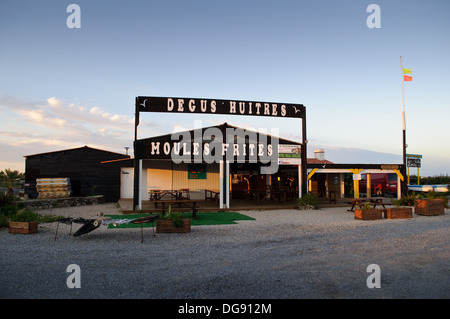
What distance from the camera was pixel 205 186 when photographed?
18.6 meters

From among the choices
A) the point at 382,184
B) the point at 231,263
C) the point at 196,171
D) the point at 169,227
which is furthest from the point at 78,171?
the point at 382,184

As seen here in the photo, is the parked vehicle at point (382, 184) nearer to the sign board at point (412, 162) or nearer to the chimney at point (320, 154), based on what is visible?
the sign board at point (412, 162)

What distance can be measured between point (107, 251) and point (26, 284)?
6.87 feet

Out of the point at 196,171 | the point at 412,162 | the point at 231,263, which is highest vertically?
the point at 412,162

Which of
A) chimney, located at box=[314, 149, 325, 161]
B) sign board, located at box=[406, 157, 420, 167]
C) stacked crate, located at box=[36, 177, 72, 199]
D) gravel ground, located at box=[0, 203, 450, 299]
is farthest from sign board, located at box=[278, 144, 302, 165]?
stacked crate, located at box=[36, 177, 72, 199]

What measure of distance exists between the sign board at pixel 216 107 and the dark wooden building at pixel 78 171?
7.53 m

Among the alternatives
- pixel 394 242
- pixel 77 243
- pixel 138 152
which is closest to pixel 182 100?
pixel 138 152

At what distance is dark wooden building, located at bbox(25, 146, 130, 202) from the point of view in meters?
19.2

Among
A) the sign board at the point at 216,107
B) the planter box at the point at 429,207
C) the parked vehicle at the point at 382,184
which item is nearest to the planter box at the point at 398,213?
the planter box at the point at 429,207

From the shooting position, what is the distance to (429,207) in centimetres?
1185

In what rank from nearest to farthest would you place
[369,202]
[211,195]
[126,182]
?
[369,202]
[211,195]
[126,182]

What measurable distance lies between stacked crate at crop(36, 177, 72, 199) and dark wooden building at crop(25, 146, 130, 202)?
1239 millimetres

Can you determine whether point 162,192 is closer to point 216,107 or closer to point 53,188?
point 216,107

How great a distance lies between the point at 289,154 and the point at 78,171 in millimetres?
12986
